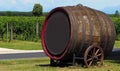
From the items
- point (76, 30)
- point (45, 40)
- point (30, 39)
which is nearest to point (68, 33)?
point (76, 30)

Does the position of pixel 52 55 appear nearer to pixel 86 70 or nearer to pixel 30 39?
pixel 86 70

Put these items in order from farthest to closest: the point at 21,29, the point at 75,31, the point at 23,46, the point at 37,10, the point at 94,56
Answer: the point at 37,10
the point at 21,29
the point at 23,46
the point at 94,56
the point at 75,31

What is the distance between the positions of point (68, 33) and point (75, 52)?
69 centimetres

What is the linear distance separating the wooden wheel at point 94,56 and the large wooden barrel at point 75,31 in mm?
173

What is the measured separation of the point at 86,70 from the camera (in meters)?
13.5

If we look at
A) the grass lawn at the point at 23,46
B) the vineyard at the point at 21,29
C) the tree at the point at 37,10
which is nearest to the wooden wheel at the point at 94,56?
the grass lawn at the point at 23,46

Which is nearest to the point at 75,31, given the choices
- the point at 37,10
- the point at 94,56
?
the point at 94,56

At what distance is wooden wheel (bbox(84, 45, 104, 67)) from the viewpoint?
14258mm

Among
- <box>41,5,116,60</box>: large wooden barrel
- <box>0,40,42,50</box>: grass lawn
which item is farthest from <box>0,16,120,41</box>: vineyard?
<box>41,5,116,60</box>: large wooden barrel

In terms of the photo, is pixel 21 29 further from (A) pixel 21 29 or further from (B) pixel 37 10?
(B) pixel 37 10

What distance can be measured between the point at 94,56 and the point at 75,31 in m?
1.21

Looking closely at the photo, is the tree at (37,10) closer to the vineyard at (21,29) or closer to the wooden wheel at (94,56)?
the vineyard at (21,29)

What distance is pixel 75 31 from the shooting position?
14.0 m

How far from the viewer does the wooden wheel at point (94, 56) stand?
14.3 metres
